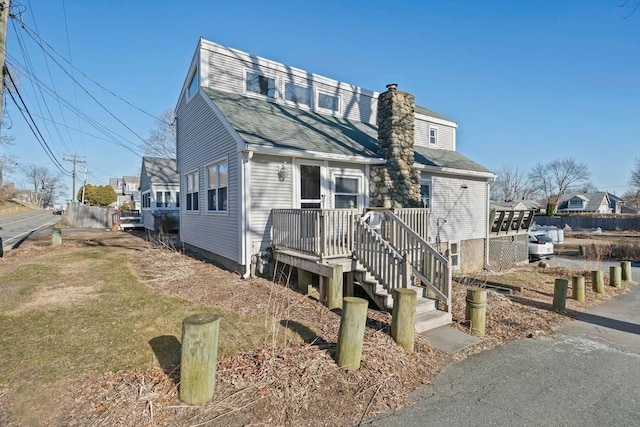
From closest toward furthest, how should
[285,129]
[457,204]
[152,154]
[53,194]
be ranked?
[285,129], [457,204], [152,154], [53,194]

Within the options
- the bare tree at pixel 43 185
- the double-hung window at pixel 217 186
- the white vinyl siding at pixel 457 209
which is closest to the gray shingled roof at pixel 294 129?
the white vinyl siding at pixel 457 209

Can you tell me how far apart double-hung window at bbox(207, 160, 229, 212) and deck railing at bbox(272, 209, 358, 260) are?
2824mm

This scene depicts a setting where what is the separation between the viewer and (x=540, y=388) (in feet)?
12.9

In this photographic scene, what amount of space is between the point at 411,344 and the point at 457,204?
378 inches

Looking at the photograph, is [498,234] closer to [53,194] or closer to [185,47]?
[185,47]

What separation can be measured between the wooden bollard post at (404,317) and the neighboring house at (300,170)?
1266 millimetres

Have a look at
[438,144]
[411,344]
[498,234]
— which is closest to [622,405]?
[411,344]

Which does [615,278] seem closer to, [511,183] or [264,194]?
[264,194]

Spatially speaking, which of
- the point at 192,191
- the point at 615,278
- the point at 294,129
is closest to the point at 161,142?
the point at 192,191

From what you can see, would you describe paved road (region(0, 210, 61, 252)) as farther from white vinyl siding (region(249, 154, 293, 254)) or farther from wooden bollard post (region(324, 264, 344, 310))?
wooden bollard post (region(324, 264, 344, 310))

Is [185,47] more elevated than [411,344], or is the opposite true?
[185,47]

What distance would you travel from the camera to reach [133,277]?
7961 mm

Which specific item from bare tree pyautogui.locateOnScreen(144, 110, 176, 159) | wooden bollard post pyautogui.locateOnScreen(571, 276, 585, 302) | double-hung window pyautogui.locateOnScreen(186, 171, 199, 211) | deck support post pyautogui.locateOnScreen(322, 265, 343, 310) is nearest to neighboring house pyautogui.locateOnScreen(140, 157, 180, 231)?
bare tree pyautogui.locateOnScreen(144, 110, 176, 159)

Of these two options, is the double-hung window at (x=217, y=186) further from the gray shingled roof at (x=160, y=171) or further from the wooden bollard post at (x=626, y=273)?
the gray shingled roof at (x=160, y=171)
